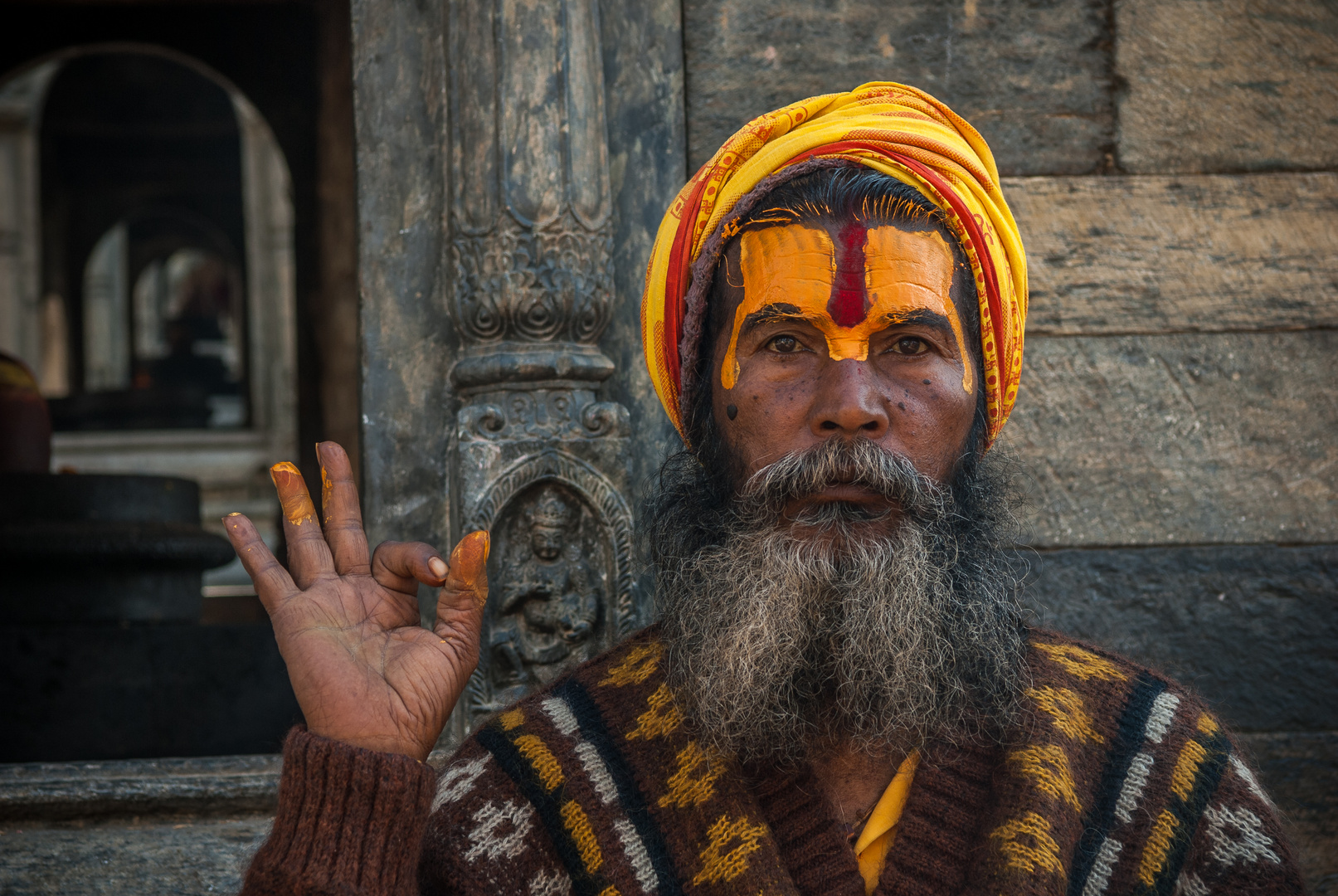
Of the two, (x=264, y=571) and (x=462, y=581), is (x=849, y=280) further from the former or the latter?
(x=264, y=571)

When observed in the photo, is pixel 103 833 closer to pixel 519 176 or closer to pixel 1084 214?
pixel 519 176

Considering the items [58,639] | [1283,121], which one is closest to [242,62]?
[58,639]

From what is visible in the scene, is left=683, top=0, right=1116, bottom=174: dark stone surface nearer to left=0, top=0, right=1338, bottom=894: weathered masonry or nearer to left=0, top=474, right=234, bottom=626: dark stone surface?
left=0, top=0, right=1338, bottom=894: weathered masonry

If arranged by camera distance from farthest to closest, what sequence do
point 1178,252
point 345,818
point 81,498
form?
point 81,498
point 1178,252
point 345,818

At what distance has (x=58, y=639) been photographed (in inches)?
142

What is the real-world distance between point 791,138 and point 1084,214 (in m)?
1.20

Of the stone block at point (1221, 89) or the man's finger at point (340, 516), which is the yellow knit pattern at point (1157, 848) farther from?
the stone block at point (1221, 89)

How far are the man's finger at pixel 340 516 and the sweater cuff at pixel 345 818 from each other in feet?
0.85

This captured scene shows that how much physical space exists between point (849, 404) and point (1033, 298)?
1.26m

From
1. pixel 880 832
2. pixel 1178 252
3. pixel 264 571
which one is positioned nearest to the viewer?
pixel 264 571

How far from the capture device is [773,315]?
6.29 ft

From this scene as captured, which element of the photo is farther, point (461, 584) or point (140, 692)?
point (140, 692)

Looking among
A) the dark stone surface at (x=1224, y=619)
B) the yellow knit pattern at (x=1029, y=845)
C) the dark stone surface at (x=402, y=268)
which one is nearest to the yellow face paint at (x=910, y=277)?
the yellow knit pattern at (x=1029, y=845)

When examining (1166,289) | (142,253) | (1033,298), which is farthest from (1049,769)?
(142,253)
